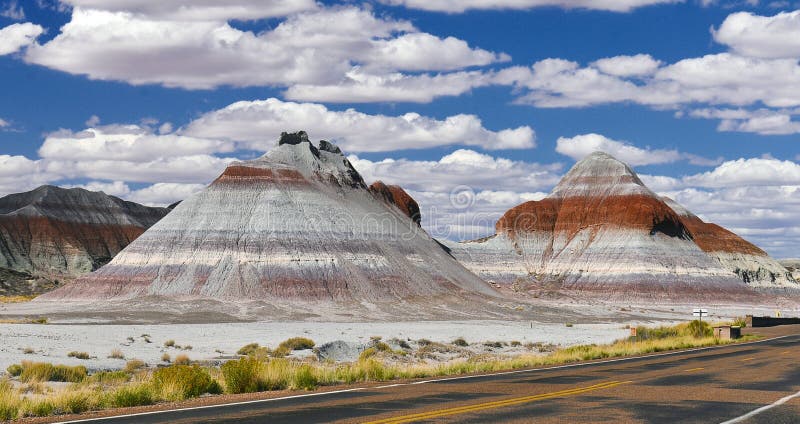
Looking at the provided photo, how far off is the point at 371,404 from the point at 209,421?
12.0 ft

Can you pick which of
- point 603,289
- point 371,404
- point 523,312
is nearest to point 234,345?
point 371,404

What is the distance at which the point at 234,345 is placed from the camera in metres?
45.3

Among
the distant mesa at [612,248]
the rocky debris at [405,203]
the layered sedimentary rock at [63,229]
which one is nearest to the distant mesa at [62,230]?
the layered sedimentary rock at [63,229]

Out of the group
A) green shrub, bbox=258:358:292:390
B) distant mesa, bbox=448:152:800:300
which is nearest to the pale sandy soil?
green shrub, bbox=258:358:292:390

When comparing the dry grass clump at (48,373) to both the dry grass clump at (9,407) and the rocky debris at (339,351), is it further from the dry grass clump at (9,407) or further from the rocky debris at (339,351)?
the rocky debris at (339,351)

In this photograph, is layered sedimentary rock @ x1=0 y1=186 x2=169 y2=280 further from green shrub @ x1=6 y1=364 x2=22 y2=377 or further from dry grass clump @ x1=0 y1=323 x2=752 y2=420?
dry grass clump @ x1=0 y1=323 x2=752 y2=420

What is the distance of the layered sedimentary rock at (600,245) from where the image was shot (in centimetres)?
13362

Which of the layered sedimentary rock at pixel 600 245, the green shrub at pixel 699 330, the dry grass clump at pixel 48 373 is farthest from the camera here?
the layered sedimentary rock at pixel 600 245

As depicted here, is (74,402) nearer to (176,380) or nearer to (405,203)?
(176,380)

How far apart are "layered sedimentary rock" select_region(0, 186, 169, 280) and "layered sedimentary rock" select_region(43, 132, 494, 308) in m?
54.8

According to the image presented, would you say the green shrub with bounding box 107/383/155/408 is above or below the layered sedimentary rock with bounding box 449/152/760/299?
below

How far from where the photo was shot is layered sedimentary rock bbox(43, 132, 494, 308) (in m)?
93.4

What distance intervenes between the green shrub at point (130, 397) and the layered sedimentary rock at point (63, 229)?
137m

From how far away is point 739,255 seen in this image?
163125mm
